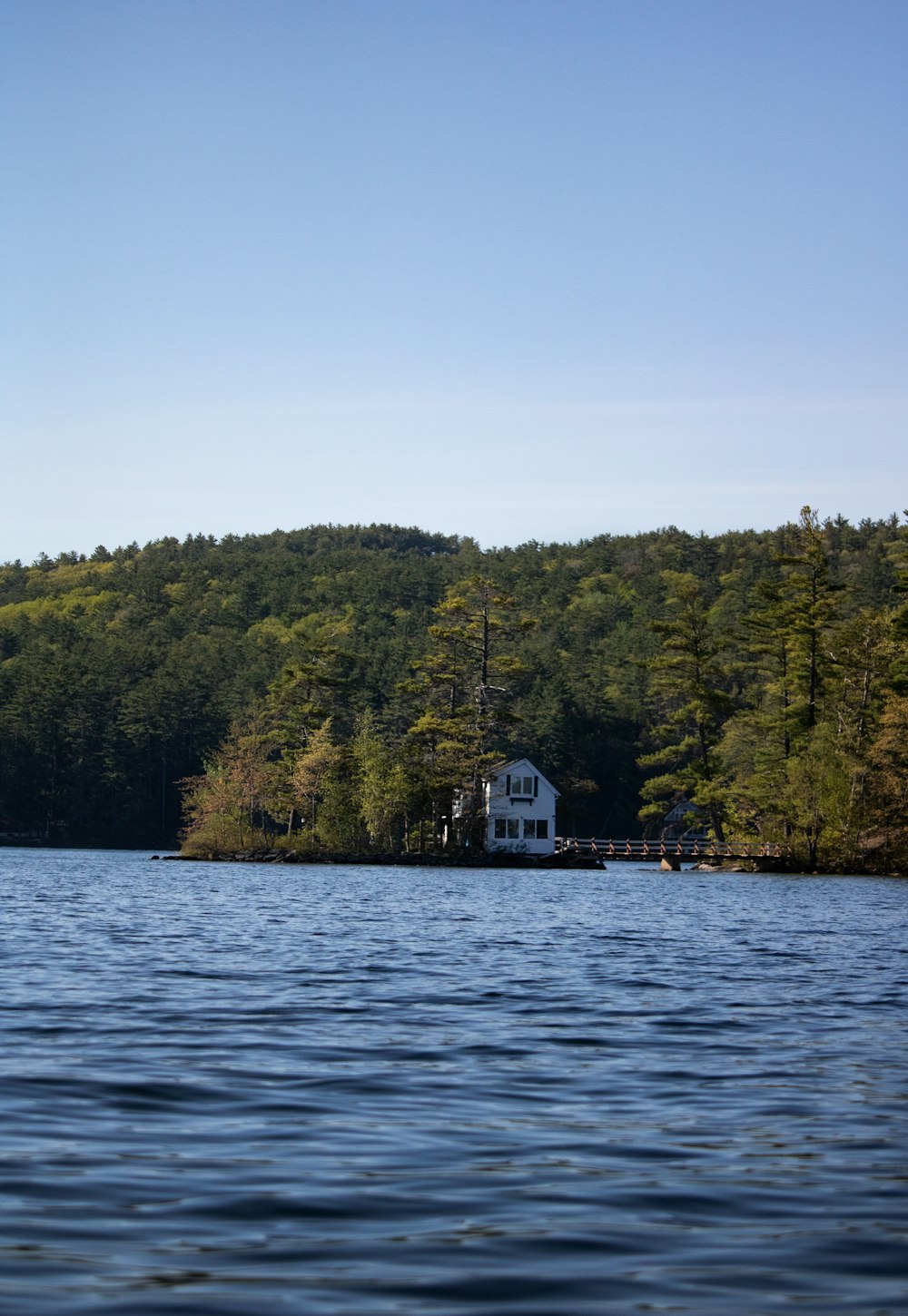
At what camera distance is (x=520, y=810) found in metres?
90.2

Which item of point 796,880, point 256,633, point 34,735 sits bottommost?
point 796,880

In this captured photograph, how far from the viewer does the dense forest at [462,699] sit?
79.2 meters

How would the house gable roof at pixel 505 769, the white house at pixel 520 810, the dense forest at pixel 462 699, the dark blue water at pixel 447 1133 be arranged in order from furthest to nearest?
the white house at pixel 520 810, the house gable roof at pixel 505 769, the dense forest at pixel 462 699, the dark blue water at pixel 447 1133

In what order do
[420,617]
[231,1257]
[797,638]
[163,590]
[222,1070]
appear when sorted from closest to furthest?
[231,1257]
[222,1070]
[797,638]
[420,617]
[163,590]

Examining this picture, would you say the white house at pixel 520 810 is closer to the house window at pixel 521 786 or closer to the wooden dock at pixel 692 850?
the house window at pixel 521 786

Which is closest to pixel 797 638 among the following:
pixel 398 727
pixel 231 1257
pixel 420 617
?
pixel 398 727

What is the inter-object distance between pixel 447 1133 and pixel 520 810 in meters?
81.4

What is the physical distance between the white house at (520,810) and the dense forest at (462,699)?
10.2 feet

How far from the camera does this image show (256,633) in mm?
175000

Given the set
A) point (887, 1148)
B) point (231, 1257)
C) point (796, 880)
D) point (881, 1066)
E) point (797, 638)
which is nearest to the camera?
point (231, 1257)

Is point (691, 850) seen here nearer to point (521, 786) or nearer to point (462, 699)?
point (521, 786)

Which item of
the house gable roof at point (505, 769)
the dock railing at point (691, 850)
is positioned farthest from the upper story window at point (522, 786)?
the dock railing at point (691, 850)

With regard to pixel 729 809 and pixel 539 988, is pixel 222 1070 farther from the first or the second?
pixel 729 809

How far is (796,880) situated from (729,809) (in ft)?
67.8
